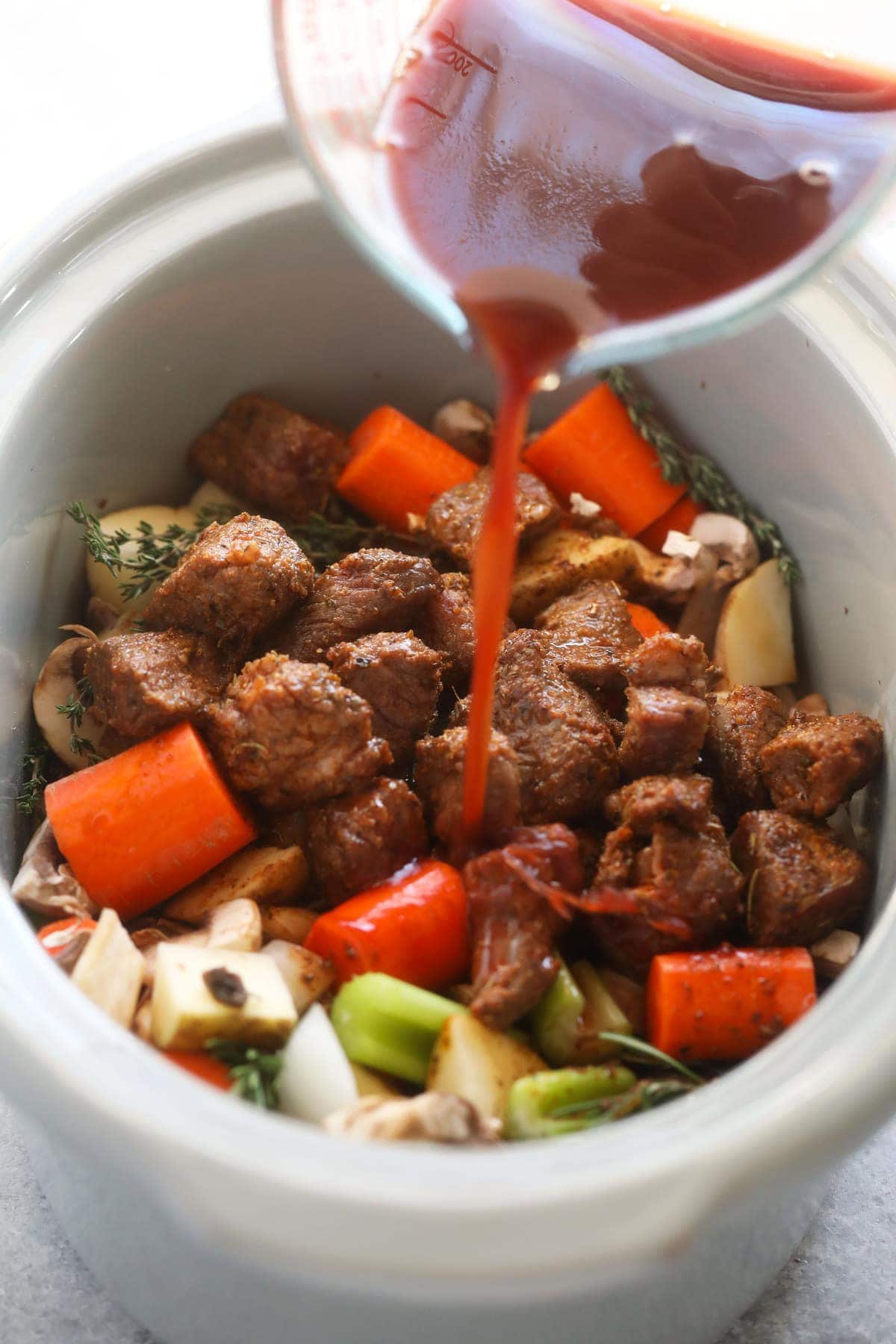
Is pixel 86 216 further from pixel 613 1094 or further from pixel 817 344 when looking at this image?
pixel 613 1094

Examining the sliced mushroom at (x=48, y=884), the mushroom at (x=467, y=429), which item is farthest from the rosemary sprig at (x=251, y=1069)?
the mushroom at (x=467, y=429)

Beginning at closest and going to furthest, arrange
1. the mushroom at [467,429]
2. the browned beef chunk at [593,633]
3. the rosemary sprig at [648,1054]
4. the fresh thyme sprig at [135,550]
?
the rosemary sprig at [648,1054] → the browned beef chunk at [593,633] → the fresh thyme sprig at [135,550] → the mushroom at [467,429]

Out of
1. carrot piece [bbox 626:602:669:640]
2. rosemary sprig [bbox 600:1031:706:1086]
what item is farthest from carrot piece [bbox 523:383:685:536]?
rosemary sprig [bbox 600:1031:706:1086]

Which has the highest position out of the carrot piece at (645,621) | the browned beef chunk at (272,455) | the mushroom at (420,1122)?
the browned beef chunk at (272,455)

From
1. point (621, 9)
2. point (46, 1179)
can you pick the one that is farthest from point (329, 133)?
point (46, 1179)

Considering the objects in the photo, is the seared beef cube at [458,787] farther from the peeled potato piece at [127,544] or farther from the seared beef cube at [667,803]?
the peeled potato piece at [127,544]
